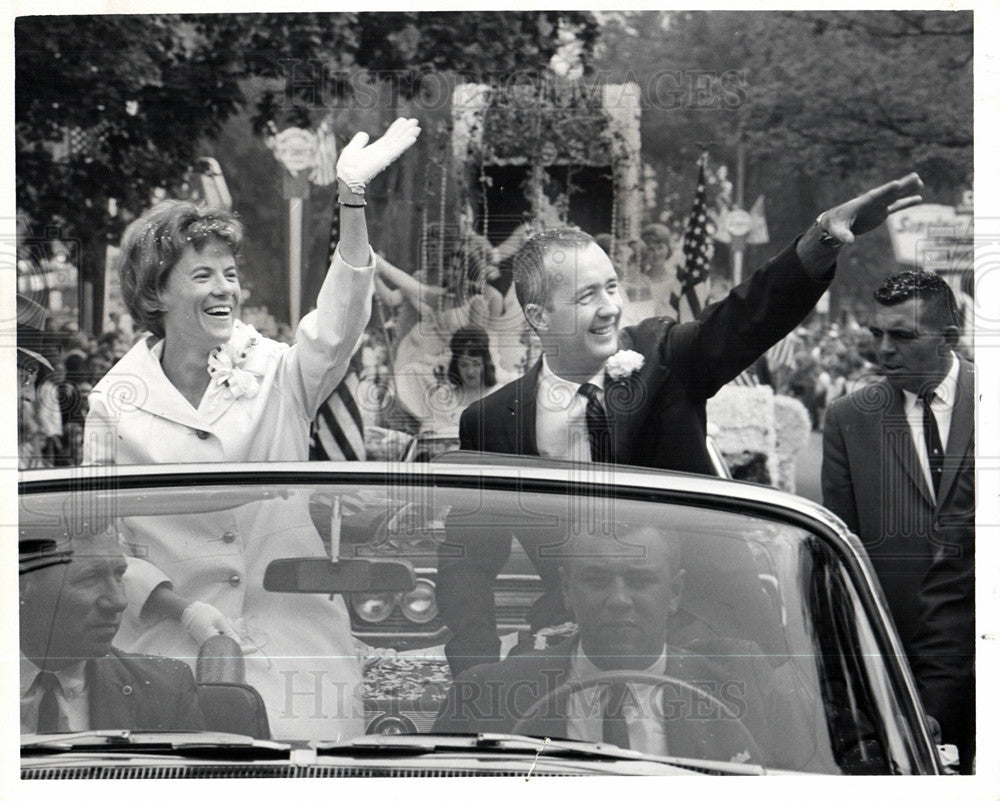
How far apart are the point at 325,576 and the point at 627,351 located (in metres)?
0.95

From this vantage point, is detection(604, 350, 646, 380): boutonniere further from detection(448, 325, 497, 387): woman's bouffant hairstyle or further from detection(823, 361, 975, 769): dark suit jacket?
detection(823, 361, 975, 769): dark suit jacket

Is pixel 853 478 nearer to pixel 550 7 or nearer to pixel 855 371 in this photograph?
pixel 855 371

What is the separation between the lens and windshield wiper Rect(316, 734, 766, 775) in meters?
2.49

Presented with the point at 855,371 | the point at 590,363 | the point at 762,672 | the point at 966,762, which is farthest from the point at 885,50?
the point at 966,762

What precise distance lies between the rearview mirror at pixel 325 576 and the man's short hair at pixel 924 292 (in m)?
1.38

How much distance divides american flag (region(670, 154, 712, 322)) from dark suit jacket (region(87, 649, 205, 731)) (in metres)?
1.45

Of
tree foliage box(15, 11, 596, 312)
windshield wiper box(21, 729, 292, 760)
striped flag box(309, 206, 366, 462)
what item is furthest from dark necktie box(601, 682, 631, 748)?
tree foliage box(15, 11, 596, 312)

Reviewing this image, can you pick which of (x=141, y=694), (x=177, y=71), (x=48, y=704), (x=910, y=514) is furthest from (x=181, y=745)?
(x=910, y=514)

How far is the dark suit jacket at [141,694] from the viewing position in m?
2.74

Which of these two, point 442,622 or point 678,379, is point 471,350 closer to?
point 678,379

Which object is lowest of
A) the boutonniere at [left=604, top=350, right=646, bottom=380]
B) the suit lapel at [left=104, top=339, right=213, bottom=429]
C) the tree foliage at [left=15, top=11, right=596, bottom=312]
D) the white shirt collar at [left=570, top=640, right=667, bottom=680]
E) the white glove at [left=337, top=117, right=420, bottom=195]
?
the white shirt collar at [left=570, top=640, right=667, bottom=680]

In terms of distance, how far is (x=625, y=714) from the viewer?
2680 mm

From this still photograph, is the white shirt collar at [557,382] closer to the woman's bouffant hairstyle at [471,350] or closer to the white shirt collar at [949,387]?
the woman's bouffant hairstyle at [471,350]

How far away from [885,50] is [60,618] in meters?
2.37
